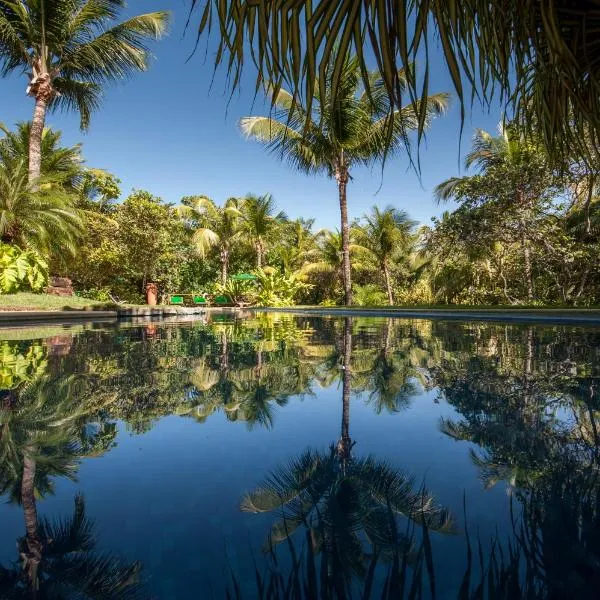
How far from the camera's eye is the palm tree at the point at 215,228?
76.7 feet

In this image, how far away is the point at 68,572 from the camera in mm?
818

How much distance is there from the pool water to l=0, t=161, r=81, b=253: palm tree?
9.78 meters

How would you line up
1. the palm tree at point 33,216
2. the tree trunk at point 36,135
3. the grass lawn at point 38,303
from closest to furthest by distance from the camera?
1. the grass lawn at point 38,303
2. the palm tree at point 33,216
3. the tree trunk at point 36,135

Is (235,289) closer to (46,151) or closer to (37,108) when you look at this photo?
(46,151)

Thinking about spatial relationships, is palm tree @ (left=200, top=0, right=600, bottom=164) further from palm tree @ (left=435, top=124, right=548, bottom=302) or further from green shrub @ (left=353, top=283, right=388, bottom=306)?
green shrub @ (left=353, top=283, right=388, bottom=306)

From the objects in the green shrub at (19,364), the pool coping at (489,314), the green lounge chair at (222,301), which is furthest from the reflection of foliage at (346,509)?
the green lounge chair at (222,301)

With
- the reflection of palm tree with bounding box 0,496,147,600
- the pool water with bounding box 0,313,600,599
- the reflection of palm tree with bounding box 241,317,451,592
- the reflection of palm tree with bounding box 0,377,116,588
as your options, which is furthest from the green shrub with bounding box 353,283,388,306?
the reflection of palm tree with bounding box 0,496,147,600

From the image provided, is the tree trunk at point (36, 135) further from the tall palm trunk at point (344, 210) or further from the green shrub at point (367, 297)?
the green shrub at point (367, 297)

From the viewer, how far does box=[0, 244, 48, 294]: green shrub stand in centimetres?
938

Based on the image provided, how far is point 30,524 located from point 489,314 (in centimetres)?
971

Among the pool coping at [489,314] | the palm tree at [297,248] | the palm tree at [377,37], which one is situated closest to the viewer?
the palm tree at [377,37]

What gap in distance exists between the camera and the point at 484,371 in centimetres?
281

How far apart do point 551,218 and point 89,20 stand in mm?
16724

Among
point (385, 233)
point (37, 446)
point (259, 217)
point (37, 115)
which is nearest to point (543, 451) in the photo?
point (37, 446)
